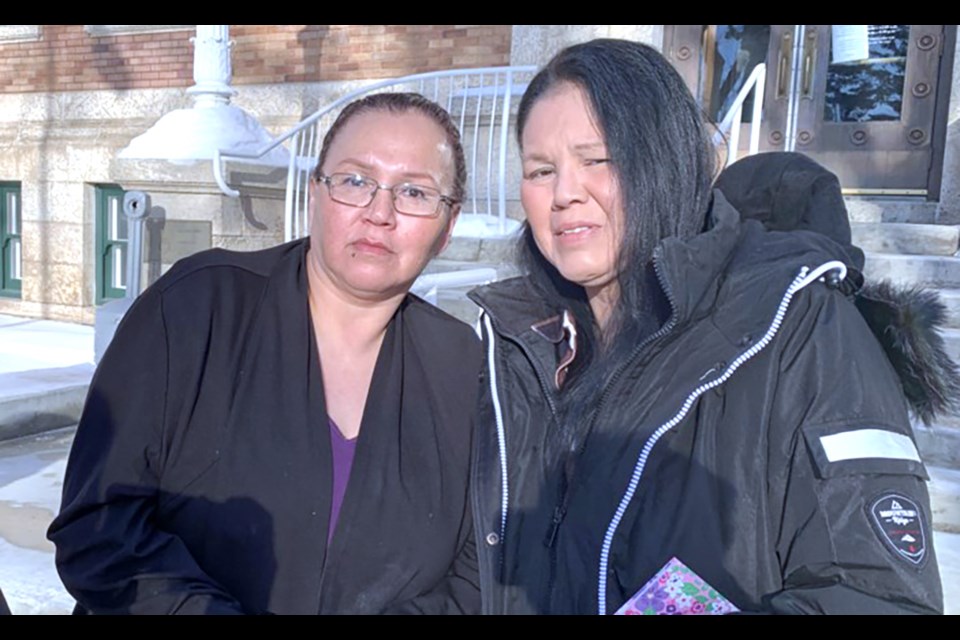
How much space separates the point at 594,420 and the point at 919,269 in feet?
12.8

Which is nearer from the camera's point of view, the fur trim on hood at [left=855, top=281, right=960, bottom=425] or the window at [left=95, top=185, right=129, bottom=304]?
the fur trim on hood at [left=855, top=281, right=960, bottom=425]

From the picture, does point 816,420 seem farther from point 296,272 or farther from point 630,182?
point 296,272

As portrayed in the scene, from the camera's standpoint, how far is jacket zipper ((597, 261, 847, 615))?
135 centimetres

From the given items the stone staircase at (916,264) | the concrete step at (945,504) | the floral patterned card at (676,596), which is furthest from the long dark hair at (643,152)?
the concrete step at (945,504)

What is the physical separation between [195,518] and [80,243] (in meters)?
8.35

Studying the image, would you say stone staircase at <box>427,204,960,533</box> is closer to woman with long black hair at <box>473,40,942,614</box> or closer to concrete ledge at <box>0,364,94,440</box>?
woman with long black hair at <box>473,40,942,614</box>

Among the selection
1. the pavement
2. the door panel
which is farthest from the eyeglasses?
the door panel

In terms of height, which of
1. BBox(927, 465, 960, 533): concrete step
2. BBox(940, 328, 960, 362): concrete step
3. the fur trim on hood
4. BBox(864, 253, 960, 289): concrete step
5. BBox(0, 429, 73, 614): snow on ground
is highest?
the fur trim on hood

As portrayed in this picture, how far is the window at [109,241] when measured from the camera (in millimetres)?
9023

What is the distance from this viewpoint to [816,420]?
4.19 ft

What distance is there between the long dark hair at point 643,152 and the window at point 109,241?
841 centimetres

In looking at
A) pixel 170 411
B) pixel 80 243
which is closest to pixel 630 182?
pixel 170 411

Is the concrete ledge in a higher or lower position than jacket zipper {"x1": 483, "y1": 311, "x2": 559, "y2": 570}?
lower

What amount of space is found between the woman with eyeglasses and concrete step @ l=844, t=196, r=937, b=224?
4.75m
